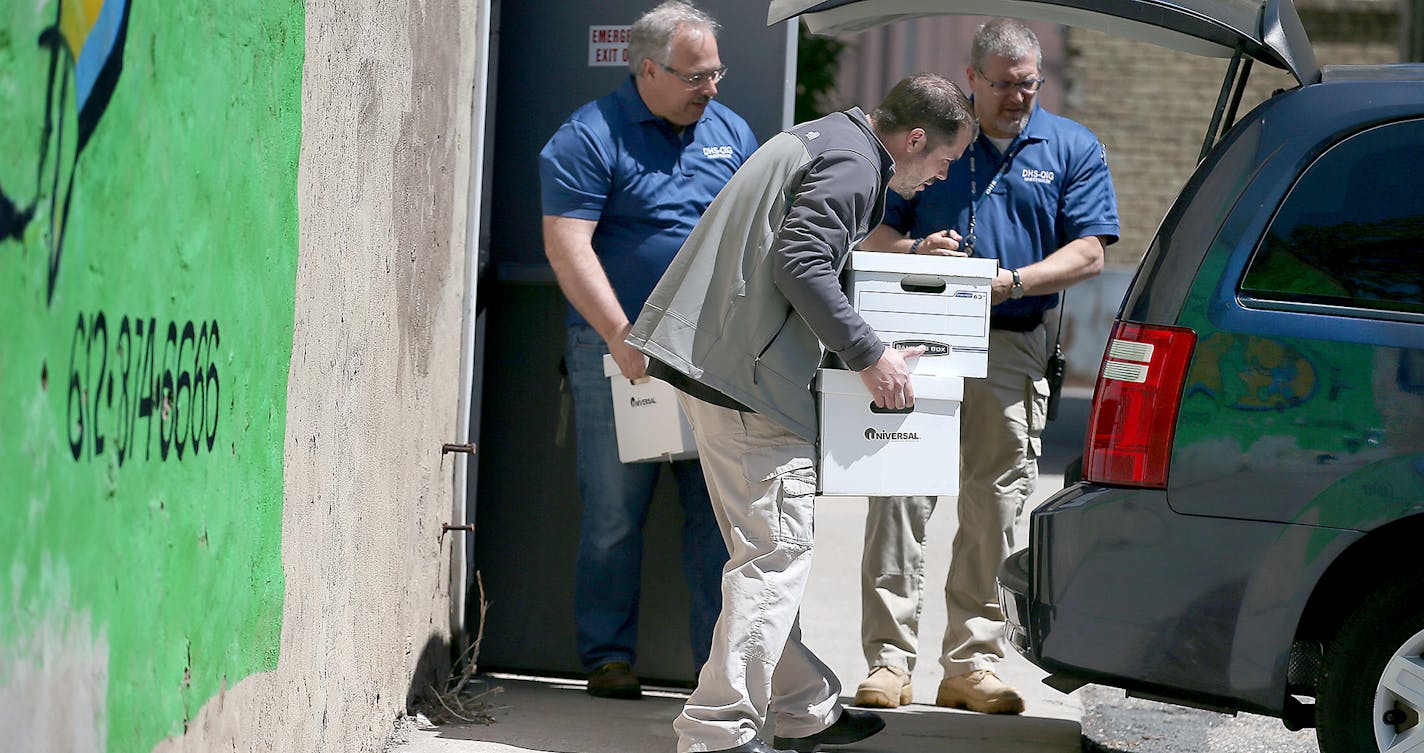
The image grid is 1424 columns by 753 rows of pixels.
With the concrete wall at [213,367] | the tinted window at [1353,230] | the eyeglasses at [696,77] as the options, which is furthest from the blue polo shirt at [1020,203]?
the concrete wall at [213,367]

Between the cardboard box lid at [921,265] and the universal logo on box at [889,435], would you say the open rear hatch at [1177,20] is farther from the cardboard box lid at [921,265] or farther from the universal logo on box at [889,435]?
the universal logo on box at [889,435]

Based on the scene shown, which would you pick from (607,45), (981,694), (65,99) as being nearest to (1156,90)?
(607,45)

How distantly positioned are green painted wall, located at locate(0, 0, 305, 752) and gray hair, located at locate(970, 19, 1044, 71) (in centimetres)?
235

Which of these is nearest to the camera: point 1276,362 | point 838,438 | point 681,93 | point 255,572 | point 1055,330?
point 255,572

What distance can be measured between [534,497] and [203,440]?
222 cm

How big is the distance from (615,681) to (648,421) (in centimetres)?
82

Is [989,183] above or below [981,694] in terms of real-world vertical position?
above

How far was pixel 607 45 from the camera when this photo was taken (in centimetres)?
486

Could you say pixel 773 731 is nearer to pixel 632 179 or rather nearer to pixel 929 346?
pixel 929 346

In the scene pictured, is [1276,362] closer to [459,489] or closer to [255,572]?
[255,572]

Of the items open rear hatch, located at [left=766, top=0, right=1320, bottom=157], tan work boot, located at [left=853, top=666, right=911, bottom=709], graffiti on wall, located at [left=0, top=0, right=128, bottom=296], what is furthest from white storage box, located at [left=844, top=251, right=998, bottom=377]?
graffiti on wall, located at [left=0, top=0, right=128, bottom=296]

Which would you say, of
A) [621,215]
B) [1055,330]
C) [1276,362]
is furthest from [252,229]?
[1055,330]

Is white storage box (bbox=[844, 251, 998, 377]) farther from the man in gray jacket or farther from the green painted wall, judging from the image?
the green painted wall

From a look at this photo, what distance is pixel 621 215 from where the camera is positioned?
456cm
